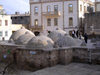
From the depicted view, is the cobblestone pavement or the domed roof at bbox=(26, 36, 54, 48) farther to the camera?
the domed roof at bbox=(26, 36, 54, 48)

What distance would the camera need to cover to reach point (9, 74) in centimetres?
1263

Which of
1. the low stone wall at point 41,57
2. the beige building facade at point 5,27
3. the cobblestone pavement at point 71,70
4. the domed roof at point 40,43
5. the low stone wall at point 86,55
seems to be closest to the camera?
the cobblestone pavement at point 71,70

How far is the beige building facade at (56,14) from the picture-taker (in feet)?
110

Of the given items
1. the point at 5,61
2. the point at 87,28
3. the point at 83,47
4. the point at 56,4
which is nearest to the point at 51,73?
the point at 83,47

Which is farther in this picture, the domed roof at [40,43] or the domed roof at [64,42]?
the domed roof at [64,42]

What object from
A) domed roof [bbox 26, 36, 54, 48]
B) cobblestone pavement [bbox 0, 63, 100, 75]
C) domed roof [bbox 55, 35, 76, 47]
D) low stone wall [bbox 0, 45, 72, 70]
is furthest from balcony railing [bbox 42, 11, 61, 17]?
cobblestone pavement [bbox 0, 63, 100, 75]

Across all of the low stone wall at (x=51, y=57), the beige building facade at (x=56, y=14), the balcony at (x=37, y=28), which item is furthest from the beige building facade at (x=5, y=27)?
the low stone wall at (x=51, y=57)

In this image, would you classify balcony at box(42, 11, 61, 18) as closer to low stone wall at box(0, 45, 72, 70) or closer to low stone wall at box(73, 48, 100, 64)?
low stone wall at box(73, 48, 100, 64)

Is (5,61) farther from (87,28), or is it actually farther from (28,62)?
(87,28)

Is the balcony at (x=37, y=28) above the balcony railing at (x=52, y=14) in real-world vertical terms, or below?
below

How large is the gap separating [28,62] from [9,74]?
5.80ft

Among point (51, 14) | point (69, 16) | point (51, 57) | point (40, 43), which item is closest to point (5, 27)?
point (51, 14)

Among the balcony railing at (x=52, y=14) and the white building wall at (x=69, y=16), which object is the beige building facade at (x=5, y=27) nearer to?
the balcony railing at (x=52, y=14)

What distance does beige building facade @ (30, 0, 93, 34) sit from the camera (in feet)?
110
